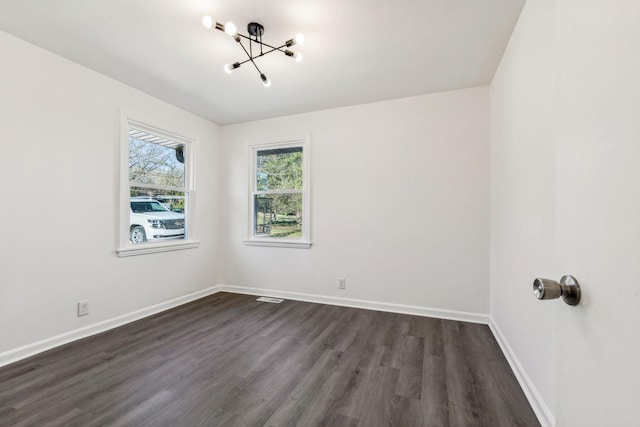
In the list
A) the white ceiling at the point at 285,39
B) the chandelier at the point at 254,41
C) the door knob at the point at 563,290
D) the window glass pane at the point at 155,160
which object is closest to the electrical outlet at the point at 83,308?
the window glass pane at the point at 155,160

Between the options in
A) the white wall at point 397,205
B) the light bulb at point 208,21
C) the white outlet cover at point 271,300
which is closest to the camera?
the light bulb at point 208,21

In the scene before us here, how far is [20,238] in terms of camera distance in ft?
7.30

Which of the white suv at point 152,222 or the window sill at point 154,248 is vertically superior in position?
the white suv at point 152,222

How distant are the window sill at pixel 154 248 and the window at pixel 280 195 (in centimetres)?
78

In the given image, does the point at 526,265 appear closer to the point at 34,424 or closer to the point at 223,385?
the point at 223,385

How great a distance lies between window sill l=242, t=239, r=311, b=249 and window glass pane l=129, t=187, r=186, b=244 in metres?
0.93

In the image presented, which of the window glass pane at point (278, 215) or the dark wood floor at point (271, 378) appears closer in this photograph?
the dark wood floor at point (271, 378)

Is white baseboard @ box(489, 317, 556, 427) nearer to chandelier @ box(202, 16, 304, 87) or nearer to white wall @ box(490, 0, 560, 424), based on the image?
white wall @ box(490, 0, 560, 424)

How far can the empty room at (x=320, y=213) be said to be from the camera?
0.65 metres

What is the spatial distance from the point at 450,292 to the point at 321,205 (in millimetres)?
1841

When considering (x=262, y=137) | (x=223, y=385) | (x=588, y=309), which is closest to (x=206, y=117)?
(x=262, y=137)

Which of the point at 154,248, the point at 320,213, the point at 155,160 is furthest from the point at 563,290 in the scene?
the point at 155,160

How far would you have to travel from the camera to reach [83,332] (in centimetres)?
260

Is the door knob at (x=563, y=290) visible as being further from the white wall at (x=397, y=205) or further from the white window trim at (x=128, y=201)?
the white window trim at (x=128, y=201)
